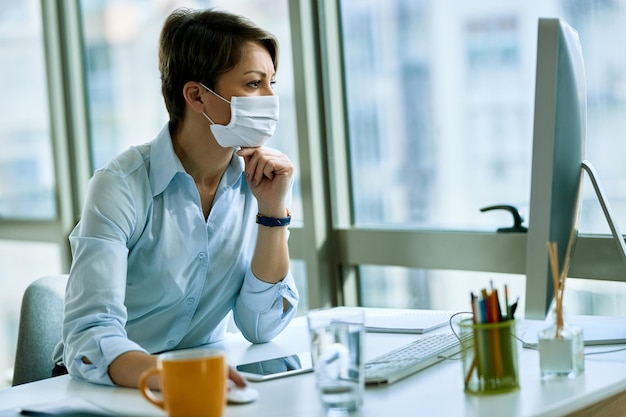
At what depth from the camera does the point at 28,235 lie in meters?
→ 3.86

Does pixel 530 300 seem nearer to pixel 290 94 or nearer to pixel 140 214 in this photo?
pixel 140 214

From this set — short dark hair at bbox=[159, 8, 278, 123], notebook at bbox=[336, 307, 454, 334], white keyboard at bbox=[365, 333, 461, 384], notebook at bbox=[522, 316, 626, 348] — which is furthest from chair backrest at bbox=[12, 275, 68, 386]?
notebook at bbox=[522, 316, 626, 348]

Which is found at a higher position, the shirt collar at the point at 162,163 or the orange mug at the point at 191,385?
the shirt collar at the point at 162,163

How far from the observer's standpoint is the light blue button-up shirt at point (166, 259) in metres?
1.49

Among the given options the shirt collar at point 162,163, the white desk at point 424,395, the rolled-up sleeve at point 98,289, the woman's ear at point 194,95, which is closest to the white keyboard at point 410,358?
the white desk at point 424,395

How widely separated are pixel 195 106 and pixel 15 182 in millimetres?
2498

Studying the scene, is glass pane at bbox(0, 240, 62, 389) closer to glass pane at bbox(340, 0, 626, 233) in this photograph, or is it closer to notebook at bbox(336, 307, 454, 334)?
glass pane at bbox(340, 0, 626, 233)

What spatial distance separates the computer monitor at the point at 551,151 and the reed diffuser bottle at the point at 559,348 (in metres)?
0.04

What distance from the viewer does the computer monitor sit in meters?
1.29

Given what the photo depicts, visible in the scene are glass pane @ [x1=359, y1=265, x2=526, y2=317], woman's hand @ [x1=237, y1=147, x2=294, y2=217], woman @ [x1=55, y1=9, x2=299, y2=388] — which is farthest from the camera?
glass pane @ [x1=359, y1=265, x2=526, y2=317]

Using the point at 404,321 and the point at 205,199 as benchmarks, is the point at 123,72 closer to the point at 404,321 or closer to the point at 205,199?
the point at 205,199

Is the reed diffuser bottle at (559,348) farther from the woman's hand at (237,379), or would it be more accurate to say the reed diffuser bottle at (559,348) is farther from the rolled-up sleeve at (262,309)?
the rolled-up sleeve at (262,309)

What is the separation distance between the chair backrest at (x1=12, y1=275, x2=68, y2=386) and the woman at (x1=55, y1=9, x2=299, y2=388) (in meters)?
0.14

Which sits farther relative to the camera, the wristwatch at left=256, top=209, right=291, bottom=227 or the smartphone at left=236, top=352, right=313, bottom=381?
the wristwatch at left=256, top=209, right=291, bottom=227
